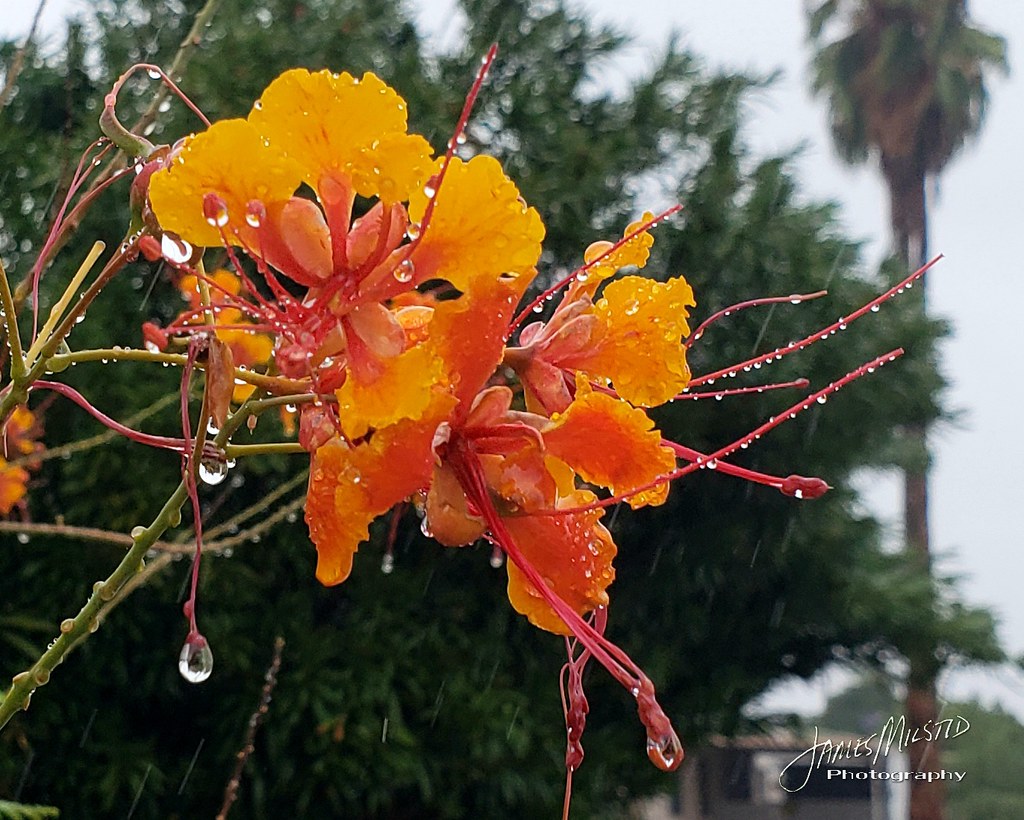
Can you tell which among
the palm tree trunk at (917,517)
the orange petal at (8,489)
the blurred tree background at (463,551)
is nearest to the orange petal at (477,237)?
the orange petal at (8,489)

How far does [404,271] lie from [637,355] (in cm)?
13

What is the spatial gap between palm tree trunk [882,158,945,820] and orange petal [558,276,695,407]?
4145mm

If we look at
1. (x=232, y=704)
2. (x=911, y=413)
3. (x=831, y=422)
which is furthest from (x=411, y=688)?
(x=911, y=413)

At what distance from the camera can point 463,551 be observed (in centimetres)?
404

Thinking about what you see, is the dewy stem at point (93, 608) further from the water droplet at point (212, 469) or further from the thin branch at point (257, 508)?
the thin branch at point (257, 508)

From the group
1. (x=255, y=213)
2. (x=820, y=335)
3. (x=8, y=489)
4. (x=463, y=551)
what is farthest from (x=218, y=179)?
(x=463, y=551)

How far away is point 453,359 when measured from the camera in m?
0.46

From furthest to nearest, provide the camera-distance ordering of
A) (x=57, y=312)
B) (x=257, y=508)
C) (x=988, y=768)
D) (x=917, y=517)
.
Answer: (x=988, y=768) < (x=917, y=517) < (x=257, y=508) < (x=57, y=312)

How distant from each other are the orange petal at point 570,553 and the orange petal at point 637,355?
73 mm

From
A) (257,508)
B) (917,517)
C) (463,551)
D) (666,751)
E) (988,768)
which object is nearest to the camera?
(666,751)

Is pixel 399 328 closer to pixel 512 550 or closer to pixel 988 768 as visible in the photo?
pixel 512 550

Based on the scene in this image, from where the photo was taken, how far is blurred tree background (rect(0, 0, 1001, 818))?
10.6ft

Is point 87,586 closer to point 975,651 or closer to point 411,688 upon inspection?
point 411,688

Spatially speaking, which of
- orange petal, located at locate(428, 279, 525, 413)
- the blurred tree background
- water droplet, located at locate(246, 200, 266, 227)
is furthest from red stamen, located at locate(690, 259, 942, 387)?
the blurred tree background
